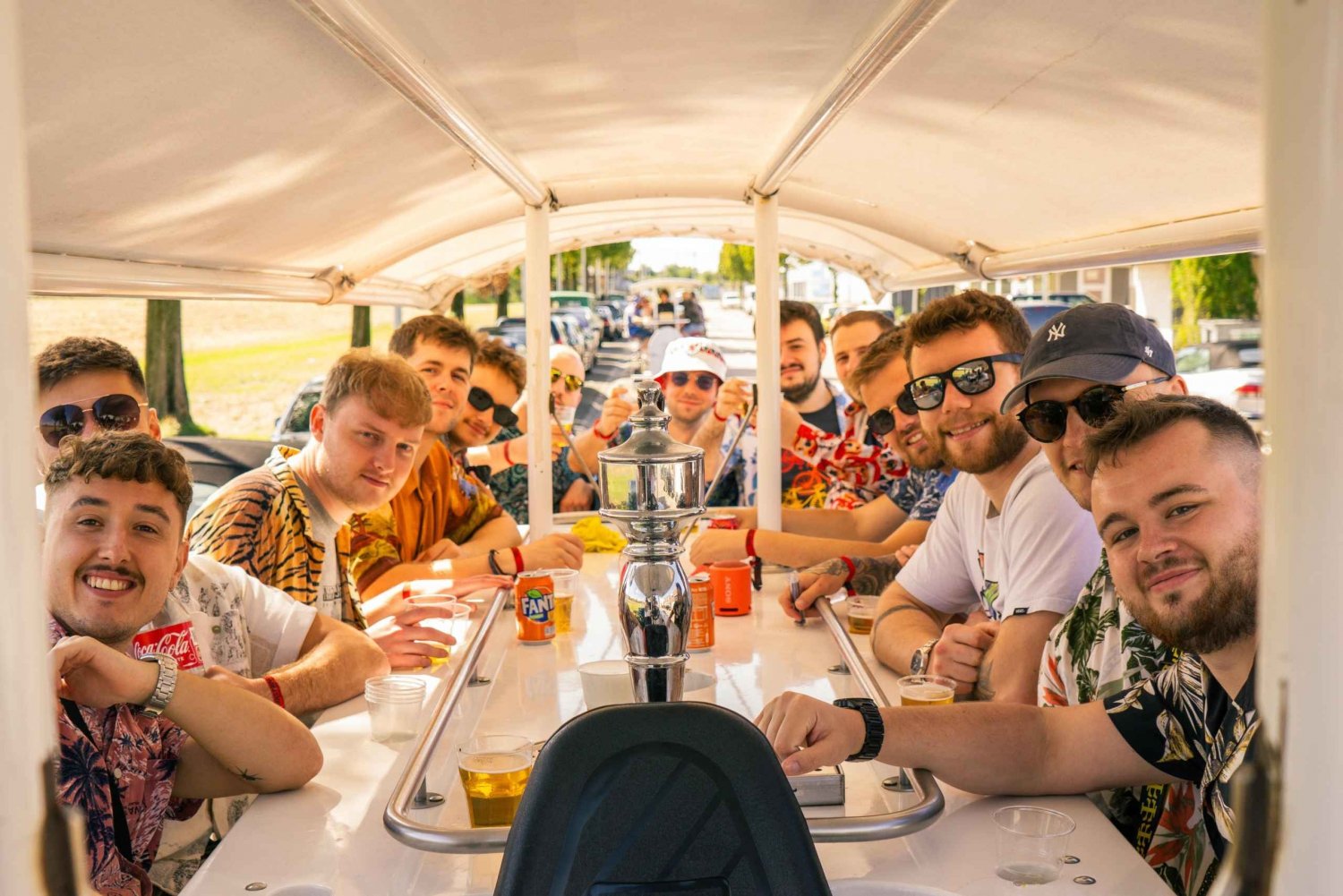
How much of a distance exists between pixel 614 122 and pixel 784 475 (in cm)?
222

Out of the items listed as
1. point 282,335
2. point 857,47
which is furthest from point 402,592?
point 282,335

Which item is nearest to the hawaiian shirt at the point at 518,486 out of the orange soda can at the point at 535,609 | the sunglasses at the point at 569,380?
the sunglasses at the point at 569,380

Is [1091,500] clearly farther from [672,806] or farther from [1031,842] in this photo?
[672,806]

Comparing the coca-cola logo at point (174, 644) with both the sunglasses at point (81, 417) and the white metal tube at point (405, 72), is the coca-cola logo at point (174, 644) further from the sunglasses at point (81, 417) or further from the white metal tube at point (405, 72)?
the white metal tube at point (405, 72)

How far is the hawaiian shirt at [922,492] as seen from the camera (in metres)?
4.21

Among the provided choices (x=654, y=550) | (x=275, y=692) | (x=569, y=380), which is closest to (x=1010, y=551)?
(x=654, y=550)

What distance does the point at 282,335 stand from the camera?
88.2ft

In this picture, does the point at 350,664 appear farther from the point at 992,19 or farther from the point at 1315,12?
the point at 1315,12

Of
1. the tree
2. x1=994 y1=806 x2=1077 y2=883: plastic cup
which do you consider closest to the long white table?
x1=994 y1=806 x2=1077 y2=883: plastic cup

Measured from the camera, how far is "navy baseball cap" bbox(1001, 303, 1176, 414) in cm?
260

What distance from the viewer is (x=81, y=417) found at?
2.99 metres

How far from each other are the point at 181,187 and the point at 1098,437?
6.87ft

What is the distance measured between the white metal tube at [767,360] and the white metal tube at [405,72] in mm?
913

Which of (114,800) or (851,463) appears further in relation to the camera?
(851,463)
